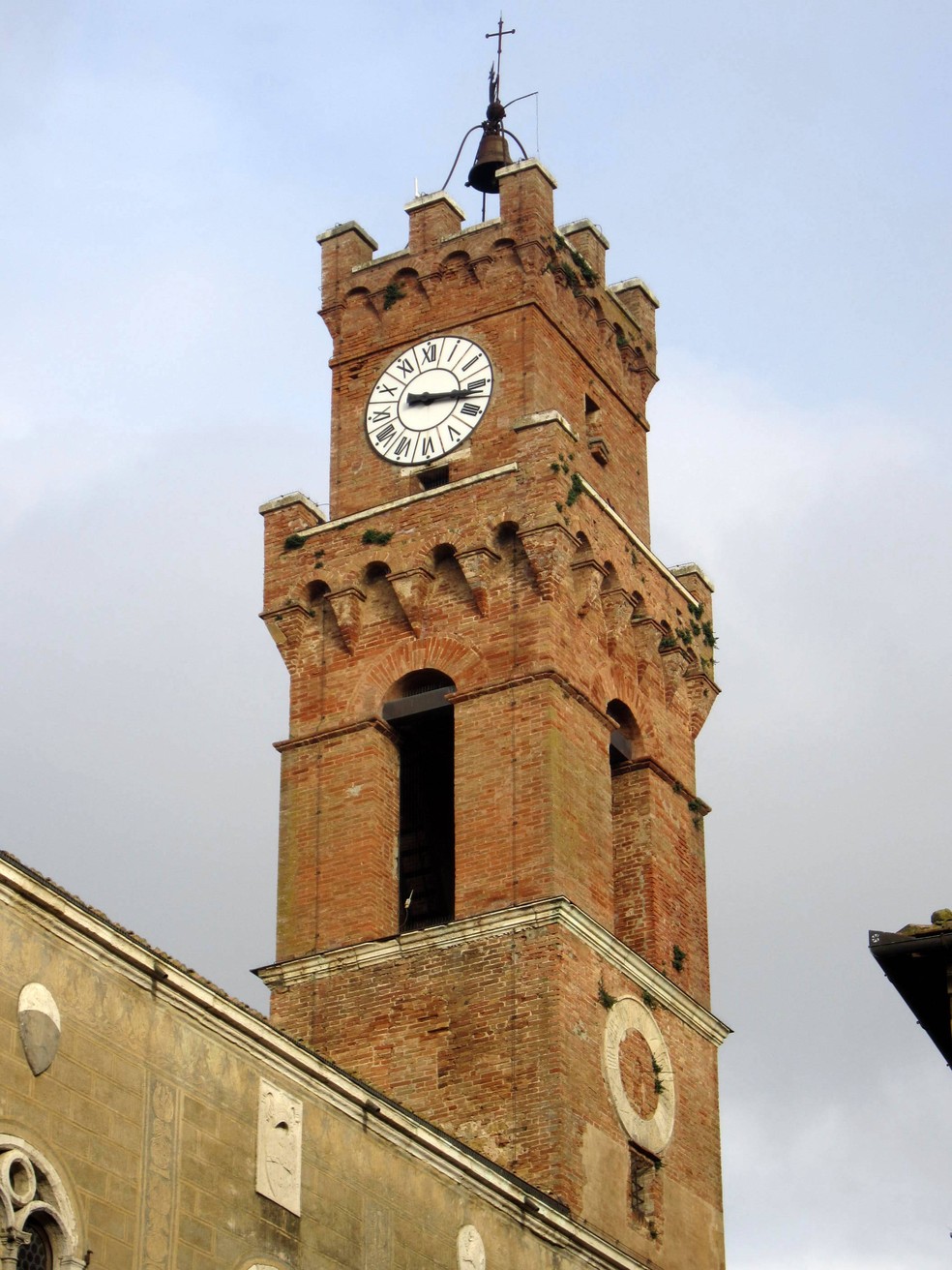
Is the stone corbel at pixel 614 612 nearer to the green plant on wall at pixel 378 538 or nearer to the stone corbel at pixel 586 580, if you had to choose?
the stone corbel at pixel 586 580

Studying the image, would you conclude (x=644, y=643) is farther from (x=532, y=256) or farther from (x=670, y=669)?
(x=532, y=256)

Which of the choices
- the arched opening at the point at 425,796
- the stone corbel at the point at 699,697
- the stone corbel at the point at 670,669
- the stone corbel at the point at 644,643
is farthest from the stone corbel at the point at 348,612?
the stone corbel at the point at 699,697

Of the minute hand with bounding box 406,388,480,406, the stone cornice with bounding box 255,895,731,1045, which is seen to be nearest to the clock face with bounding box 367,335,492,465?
the minute hand with bounding box 406,388,480,406

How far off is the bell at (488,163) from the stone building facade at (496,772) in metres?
2.78

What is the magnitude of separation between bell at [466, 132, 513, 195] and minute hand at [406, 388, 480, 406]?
19.7ft

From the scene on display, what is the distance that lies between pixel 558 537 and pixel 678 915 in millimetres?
5606

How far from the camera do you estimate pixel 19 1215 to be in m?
22.5

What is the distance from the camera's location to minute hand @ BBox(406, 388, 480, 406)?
40.4m

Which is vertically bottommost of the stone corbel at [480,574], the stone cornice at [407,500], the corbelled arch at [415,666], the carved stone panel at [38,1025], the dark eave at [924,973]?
the dark eave at [924,973]

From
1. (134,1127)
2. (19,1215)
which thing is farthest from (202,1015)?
(19,1215)

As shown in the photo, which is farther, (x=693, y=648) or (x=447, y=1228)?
(x=693, y=648)

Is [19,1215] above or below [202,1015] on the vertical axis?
below

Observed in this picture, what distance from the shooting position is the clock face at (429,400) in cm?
4022

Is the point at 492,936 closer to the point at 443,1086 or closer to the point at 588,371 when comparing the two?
the point at 443,1086
